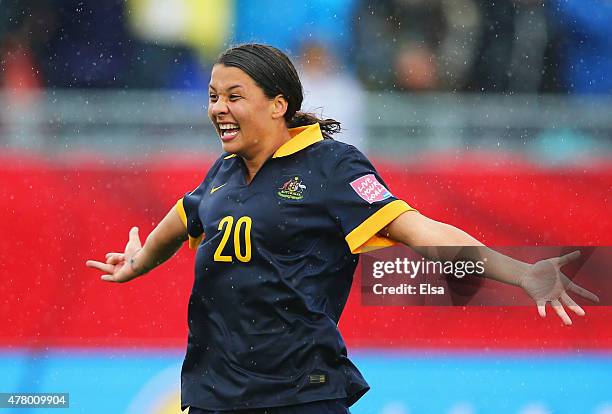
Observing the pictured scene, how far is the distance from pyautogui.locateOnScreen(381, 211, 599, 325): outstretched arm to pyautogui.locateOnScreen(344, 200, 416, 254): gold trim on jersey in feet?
0.07

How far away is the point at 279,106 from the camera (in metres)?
3.14

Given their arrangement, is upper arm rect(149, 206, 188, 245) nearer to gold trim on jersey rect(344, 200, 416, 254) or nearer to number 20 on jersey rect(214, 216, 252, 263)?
number 20 on jersey rect(214, 216, 252, 263)

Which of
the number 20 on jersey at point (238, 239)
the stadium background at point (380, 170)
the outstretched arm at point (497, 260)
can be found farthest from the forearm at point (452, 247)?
the stadium background at point (380, 170)

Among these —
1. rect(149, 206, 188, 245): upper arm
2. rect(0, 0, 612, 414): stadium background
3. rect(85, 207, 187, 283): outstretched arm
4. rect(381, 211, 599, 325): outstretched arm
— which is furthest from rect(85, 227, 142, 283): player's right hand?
rect(0, 0, 612, 414): stadium background

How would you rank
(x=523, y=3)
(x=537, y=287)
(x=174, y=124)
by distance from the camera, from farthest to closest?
1. (x=523, y=3)
2. (x=174, y=124)
3. (x=537, y=287)

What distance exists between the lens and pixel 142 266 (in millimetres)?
3570

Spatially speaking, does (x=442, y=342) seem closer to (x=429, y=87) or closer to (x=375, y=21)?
(x=429, y=87)

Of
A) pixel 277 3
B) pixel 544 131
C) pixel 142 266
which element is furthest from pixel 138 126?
pixel 142 266

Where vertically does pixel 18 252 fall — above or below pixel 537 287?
above

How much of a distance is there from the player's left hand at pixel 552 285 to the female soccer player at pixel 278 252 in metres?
0.05

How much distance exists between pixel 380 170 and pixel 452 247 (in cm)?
275

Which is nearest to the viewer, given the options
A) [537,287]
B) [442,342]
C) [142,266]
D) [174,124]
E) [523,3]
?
[537,287]

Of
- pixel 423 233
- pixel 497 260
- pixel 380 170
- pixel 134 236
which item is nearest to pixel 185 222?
pixel 134 236

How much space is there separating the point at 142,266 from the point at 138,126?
94.7 inches
